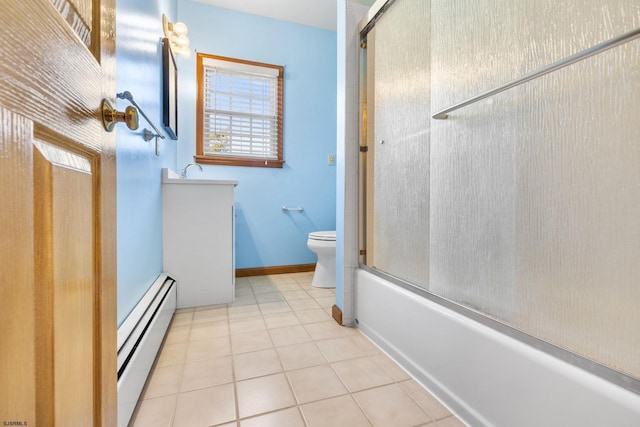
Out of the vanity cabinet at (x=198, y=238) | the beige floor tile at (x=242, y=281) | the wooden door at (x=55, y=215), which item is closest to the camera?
the wooden door at (x=55, y=215)

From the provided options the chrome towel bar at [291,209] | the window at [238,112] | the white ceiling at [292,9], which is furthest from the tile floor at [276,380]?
the white ceiling at [292,9]

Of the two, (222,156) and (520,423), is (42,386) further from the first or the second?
(222,156)

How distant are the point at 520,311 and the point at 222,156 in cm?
248

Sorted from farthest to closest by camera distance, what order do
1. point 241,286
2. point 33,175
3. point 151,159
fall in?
point 241,286
point 151,159
point 33,175

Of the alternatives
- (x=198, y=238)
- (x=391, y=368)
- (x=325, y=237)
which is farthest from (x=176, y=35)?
(x=391, y=368)

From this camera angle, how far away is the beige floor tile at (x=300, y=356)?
122 cm

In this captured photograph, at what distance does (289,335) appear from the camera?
149 centimetres

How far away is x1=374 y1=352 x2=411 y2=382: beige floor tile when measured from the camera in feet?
3.74

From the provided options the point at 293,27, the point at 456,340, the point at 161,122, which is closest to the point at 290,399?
the point at 456,340

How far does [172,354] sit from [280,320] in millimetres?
582

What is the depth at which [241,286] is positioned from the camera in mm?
2400

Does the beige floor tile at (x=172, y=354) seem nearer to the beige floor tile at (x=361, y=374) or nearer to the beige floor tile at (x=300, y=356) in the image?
the beige floor tile at (x=300, y=356)

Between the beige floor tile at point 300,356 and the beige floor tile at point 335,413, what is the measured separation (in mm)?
233

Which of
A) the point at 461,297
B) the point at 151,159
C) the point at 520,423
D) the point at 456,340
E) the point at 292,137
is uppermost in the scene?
the point at 292,137
